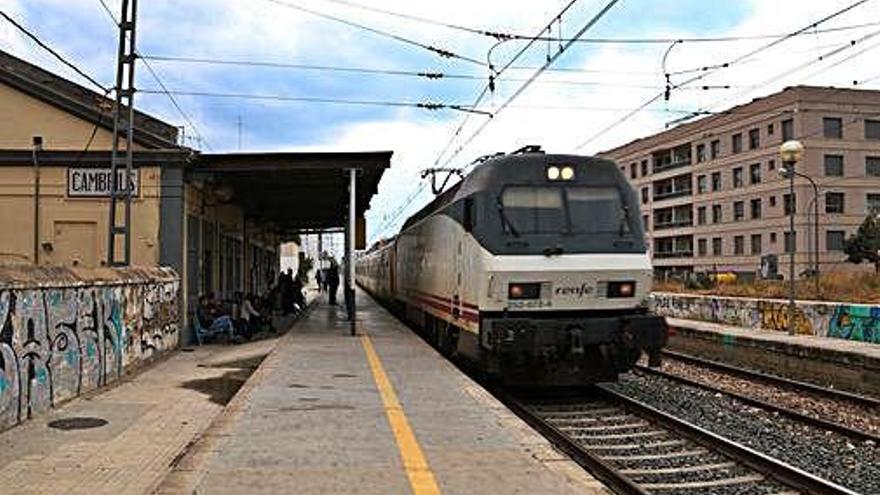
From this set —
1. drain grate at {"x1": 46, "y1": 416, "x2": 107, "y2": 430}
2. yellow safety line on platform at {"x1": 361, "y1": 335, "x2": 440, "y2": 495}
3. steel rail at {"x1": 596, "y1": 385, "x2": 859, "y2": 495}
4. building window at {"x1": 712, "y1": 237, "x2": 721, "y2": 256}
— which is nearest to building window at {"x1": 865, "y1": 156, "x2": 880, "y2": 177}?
building window at {"x1": 712, "y1": 237, "x2": 721, "y2": 256}

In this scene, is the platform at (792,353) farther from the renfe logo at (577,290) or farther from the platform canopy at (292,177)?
the platform canopy at (292,177)

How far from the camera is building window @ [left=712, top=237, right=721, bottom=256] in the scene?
2817 inches

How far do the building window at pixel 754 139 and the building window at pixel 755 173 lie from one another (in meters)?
1.27

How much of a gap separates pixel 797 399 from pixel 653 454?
6070 mm

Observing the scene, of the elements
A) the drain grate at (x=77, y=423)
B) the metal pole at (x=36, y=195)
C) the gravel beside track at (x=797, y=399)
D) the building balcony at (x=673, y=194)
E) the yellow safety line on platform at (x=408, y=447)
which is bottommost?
the gravel beside track at (x=797, y=399)

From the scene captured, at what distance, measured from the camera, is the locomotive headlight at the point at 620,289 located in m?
12.3

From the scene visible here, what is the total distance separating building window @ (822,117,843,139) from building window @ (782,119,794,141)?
208cm

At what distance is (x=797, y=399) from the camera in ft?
47.7

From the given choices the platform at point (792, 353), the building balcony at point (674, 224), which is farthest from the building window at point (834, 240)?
the platform at point (792, 353)

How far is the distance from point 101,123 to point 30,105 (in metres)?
1.94

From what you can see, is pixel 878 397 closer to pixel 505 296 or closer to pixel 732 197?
pixel 505 296

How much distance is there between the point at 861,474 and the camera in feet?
29.1

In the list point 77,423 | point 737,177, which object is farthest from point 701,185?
point 77,423

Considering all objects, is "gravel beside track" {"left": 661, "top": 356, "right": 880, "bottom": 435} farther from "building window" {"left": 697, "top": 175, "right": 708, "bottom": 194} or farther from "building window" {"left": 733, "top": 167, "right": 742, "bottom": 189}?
"building window" {"left": 697, "top": 175, "right": 708, "bottom": 194}
